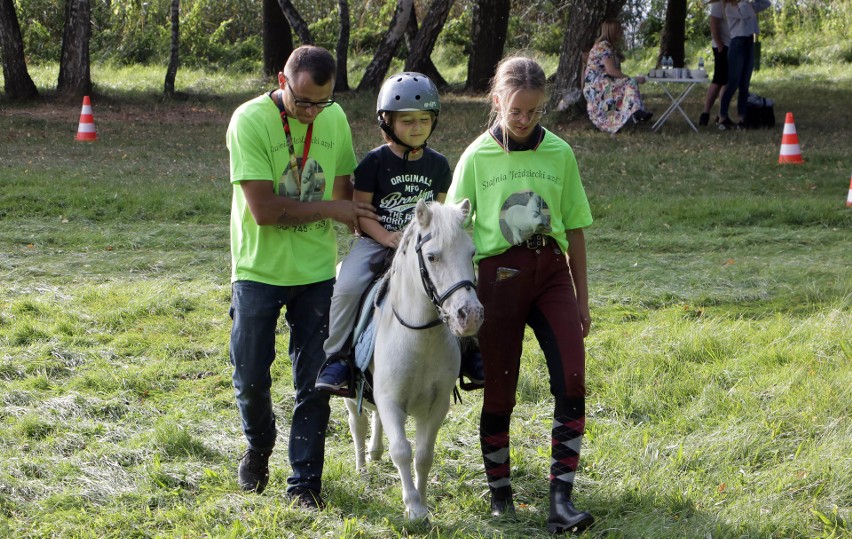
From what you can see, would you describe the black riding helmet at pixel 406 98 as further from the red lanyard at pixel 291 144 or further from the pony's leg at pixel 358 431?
the pony's leg at pixel 358 431

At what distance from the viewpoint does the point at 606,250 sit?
389 inches

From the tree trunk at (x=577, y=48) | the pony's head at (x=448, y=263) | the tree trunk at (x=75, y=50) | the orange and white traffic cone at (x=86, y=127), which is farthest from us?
the tree trunk at (x=75, y=50)

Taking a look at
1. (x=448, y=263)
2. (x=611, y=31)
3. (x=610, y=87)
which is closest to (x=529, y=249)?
(x=448, y=263)

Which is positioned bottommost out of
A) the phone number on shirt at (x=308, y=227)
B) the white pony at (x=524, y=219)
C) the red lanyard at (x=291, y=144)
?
the phone number on shirt at (x=308, y=227)

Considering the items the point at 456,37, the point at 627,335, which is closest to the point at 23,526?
the point at 627,335

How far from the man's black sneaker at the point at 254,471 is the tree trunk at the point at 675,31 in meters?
19.8

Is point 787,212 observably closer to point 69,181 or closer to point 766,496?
point 766,496

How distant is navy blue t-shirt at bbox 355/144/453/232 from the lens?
4.48 metres

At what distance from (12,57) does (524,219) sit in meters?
18.1

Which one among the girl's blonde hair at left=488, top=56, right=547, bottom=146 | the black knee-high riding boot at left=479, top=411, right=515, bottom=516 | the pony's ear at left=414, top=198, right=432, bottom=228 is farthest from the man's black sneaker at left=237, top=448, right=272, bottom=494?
the girl's blonde hair at left=488, top=56, right=547, bottom=146

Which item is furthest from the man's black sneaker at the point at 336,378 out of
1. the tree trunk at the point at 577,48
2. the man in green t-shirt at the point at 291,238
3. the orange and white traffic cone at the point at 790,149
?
the tree trunk at the point at 577,48

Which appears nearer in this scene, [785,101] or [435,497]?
[435,497]

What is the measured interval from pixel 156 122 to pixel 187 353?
12706mm

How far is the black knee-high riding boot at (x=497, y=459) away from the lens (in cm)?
440
